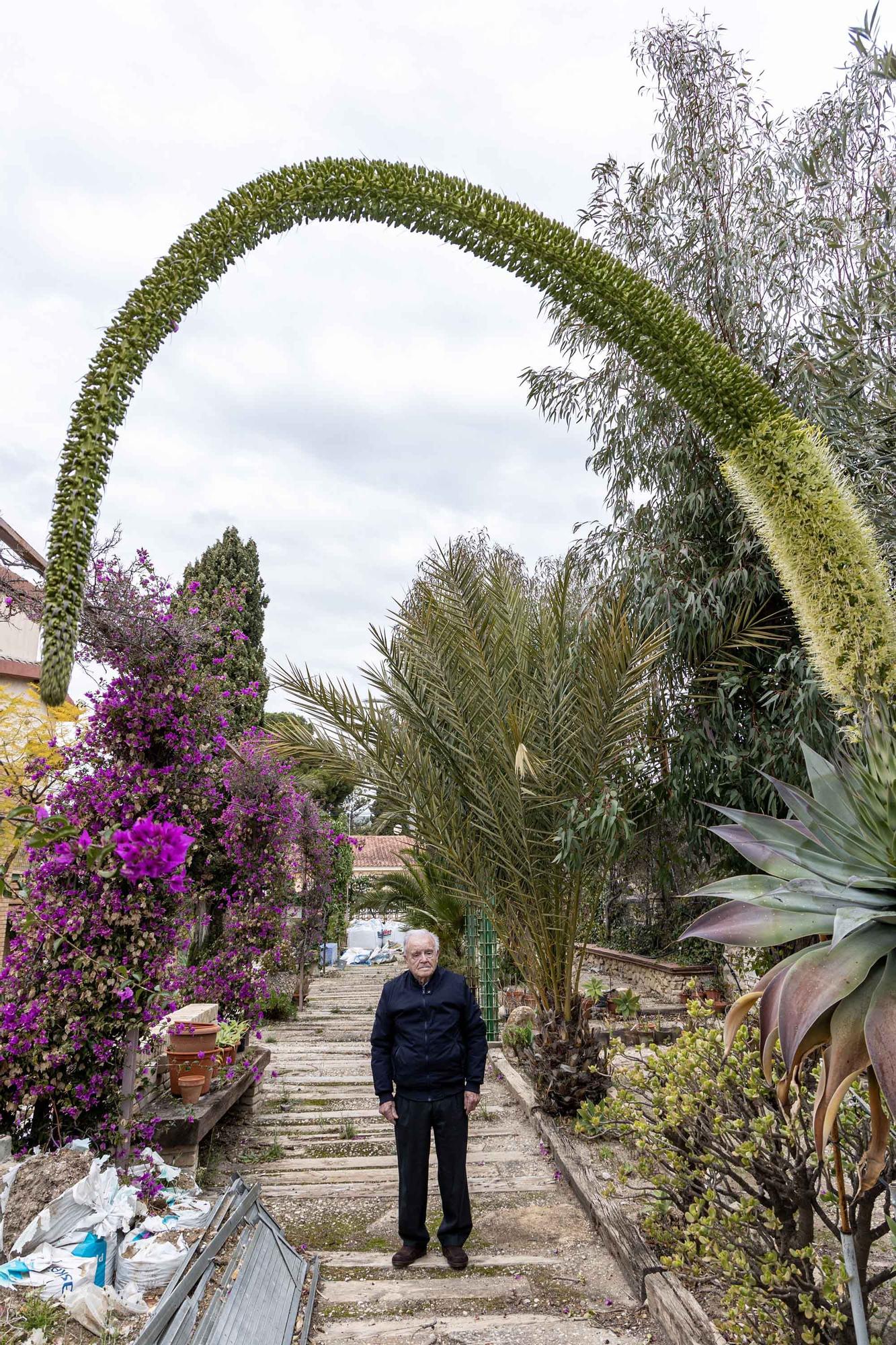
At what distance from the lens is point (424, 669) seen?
6266 mm

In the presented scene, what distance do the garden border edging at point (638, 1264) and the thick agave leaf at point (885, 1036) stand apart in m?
2.19

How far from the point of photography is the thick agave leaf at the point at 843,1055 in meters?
1.68

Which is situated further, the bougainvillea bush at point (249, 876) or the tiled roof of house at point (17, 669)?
the tiled roof of house at point (17, 669)

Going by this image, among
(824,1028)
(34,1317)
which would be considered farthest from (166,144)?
(34,1317)

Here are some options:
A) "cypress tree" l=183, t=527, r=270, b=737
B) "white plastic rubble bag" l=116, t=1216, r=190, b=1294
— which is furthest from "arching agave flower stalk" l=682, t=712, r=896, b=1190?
"cypress tree" l=183, t=527, r=270, b=737

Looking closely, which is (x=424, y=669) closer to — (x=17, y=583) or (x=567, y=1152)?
(x=567, y=1152)

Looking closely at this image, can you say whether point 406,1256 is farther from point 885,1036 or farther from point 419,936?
point 885,1036

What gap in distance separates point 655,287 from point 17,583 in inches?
347

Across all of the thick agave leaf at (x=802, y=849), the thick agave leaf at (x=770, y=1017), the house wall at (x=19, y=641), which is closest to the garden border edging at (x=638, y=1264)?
the thick agave leaf at (x=770, y=1017)

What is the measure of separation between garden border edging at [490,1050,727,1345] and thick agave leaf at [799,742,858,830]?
2193 mm

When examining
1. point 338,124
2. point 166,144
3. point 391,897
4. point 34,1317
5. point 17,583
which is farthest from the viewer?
point 391,897

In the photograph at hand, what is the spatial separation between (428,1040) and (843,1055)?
3.15 meters

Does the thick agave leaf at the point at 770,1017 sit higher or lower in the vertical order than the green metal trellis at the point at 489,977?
higher

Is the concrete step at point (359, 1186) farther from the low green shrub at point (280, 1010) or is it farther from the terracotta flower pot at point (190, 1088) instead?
the low green shrub at point (280, 1010)
